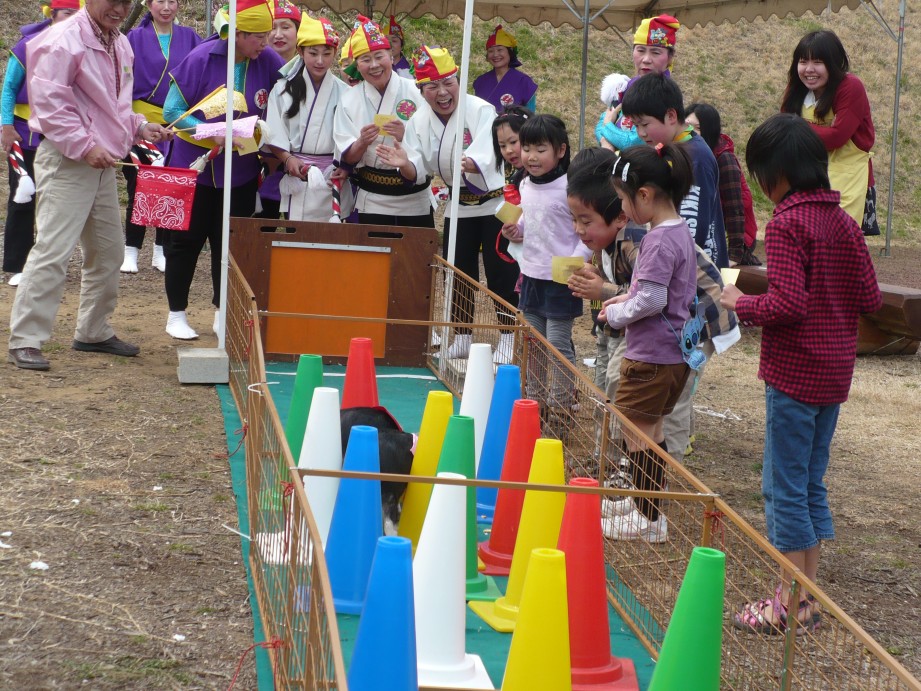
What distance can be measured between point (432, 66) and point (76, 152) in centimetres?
209

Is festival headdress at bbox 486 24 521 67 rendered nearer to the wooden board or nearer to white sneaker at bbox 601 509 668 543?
the wooden board

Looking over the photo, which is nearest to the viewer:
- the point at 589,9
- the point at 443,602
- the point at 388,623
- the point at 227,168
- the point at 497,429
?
the point at 388,623

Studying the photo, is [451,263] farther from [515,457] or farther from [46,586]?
[46,586]

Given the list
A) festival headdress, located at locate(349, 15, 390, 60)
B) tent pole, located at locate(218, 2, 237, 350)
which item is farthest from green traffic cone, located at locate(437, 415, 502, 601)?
festival headdress, located at locate(349, 15, 390, 60)

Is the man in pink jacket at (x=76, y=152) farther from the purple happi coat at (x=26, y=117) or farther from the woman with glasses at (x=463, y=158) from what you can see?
the purple happi coat at (x=26, y=117)

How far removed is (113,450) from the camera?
183 inches

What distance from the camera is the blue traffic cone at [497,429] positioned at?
13.7 ft

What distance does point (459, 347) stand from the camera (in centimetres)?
637

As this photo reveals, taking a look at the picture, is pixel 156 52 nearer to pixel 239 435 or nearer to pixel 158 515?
pixel 239 435

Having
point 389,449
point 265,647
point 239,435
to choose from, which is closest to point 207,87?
point 239,435

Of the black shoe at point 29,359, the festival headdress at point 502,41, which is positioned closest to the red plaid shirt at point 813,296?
the black shoe at point 29,359

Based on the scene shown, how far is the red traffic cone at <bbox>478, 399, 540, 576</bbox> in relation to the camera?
143 inches

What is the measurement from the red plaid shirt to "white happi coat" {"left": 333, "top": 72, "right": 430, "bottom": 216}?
11.7ft

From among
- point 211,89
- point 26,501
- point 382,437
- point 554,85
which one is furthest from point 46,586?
point 554,85
